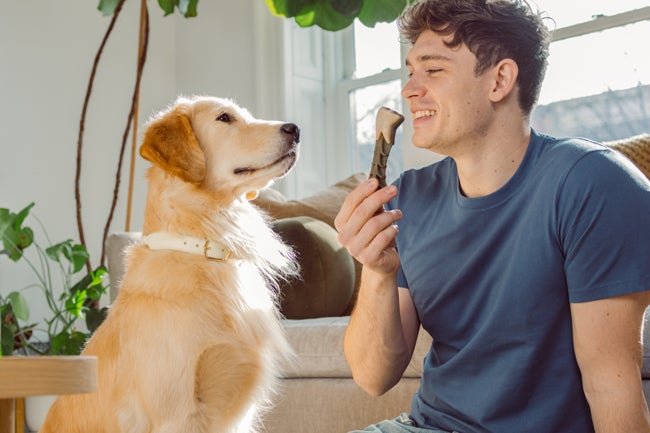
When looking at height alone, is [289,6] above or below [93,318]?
above

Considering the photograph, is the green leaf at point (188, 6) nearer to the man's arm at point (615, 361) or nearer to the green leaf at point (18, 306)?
the green leaf at point (18, 306)

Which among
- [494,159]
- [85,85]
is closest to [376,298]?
[494,159]

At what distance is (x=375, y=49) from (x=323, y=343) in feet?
7.60

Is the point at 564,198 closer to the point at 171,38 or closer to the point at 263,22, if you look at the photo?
the point at 263,22

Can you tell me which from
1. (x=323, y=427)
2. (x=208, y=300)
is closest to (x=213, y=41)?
(x=323, y=427)

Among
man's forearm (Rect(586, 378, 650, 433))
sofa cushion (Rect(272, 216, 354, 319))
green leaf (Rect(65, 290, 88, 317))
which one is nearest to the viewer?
man's forearm (Rect(586, 378, 650, 433))

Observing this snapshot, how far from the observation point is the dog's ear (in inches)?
64.7

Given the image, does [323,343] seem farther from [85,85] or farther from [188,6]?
[85,85]

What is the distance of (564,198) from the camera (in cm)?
114

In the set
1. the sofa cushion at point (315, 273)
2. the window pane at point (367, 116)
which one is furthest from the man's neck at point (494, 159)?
the window pane at point (367, 116)

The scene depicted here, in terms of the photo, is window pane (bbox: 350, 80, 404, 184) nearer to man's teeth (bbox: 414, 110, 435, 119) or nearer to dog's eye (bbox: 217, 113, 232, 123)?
dog's eye (bbox: 217, 113, 232, 123)

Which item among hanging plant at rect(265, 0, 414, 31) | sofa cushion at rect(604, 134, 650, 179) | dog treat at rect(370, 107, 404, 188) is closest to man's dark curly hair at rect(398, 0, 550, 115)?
dog treat at rect(370, 107, 404, 188)

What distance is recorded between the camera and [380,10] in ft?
9.03

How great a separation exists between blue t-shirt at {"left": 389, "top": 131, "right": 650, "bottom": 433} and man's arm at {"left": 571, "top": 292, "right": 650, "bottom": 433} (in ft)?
0.09
